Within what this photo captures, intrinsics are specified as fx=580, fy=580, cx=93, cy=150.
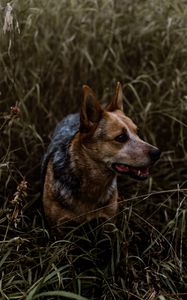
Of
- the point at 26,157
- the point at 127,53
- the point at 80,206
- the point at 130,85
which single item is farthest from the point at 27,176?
the point at 127,53

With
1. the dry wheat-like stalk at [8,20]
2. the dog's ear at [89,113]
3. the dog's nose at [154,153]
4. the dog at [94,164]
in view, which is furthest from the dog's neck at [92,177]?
the dry wheat-like stalk at [8,20]

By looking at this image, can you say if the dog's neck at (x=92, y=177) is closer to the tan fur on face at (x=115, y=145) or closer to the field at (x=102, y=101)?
the tan fur on face at (x=115, y=145)

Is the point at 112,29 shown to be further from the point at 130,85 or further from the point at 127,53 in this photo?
the point at 130,85

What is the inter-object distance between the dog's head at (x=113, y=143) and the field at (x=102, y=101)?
0.24 m

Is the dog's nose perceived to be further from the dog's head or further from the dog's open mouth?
the dog's open mouth

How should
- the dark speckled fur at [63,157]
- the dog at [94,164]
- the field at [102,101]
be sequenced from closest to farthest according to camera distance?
the field at [102,101]
the dog at [94,164]
the dark speckled fur at [63,157]

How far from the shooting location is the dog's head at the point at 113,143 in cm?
366

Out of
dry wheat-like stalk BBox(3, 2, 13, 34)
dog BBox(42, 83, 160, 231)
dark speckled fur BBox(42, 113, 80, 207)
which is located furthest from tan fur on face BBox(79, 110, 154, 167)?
dry wheat-like stalk BBox(3, 2, 13, 34)

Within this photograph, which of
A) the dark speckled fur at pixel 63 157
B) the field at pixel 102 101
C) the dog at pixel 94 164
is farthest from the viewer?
the dark speckled fur at pixel 63 157

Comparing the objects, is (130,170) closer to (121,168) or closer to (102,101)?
(121,168)

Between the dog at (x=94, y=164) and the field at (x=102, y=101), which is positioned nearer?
the field at (x=102, y=101)

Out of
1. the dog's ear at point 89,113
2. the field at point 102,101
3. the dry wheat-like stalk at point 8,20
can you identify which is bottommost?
A: the field at point 102,101

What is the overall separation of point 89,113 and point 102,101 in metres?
1.28

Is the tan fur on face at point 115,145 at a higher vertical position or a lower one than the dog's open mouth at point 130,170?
higher
